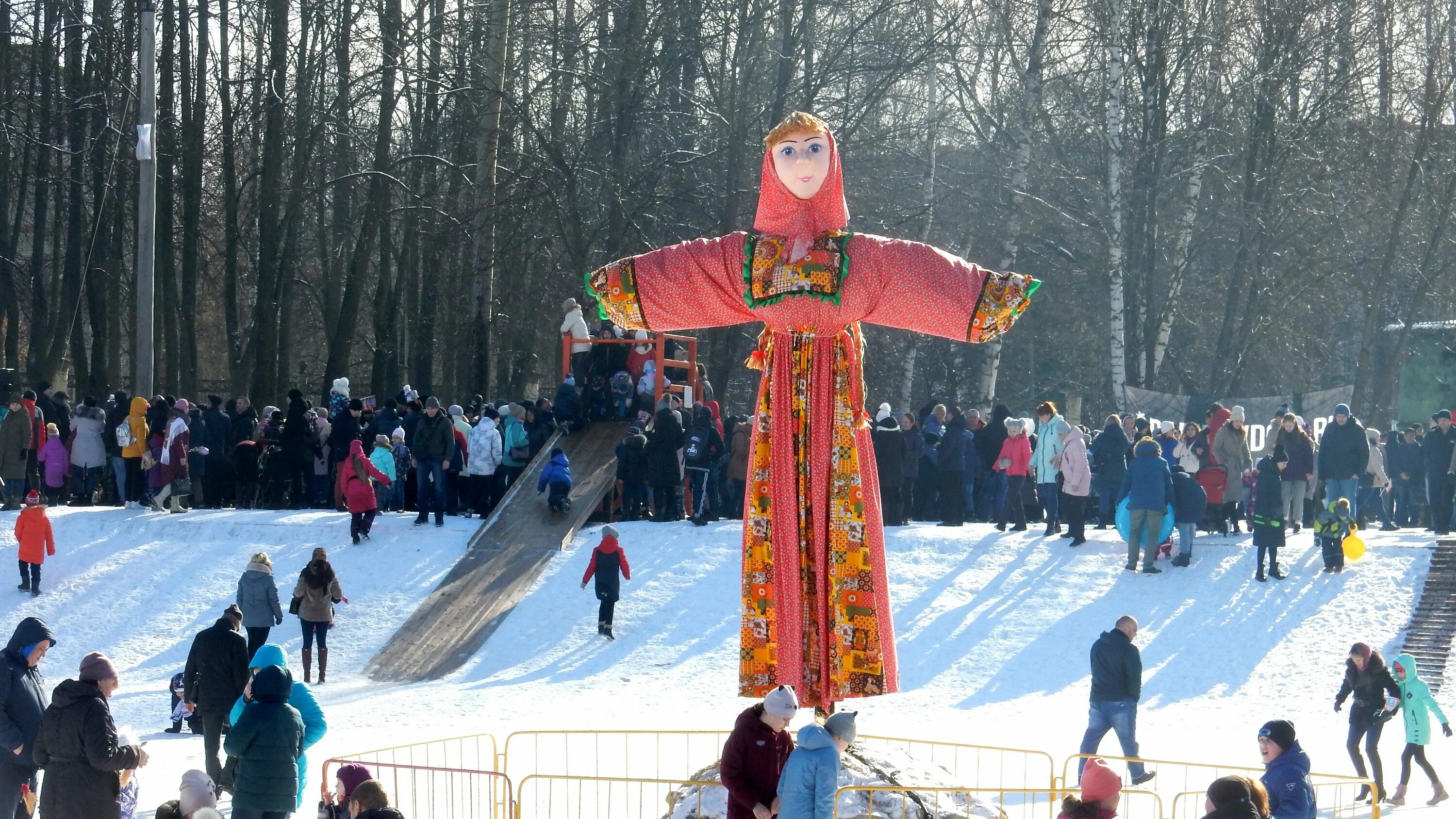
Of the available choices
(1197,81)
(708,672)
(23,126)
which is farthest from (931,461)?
(23,126)

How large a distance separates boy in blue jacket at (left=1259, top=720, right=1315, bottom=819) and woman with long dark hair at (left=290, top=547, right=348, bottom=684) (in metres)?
8.83

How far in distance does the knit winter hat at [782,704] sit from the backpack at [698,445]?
12.8 meters

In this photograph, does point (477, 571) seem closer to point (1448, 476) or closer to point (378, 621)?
Result: point (378, 621)

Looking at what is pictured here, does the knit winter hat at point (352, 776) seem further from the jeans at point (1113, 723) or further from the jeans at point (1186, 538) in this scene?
the jeans at point (1186, 538)

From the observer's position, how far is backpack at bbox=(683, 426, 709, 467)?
1927 cm

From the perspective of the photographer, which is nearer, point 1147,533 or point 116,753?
point 116,753

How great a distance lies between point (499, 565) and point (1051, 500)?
6.47 metres

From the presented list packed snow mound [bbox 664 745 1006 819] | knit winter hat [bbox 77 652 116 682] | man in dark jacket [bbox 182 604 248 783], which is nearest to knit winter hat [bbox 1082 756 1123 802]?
packed snow mound [bbox 664 745 1006 819]

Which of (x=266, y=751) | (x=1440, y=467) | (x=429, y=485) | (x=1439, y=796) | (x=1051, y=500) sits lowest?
(x=1439, y=796)

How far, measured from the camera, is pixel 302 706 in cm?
859

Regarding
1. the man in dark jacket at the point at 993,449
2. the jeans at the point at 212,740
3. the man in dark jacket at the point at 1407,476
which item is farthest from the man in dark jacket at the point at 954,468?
the jeans at the point at 212,740

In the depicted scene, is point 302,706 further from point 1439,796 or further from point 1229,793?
point 1439,796

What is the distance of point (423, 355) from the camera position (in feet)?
95.7

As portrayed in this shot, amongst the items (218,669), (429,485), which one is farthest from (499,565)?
(218,669)
